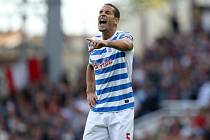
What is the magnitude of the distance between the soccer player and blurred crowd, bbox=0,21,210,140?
25.5 ft

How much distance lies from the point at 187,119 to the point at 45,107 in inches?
168

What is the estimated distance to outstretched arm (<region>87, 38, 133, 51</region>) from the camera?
36.6 feet

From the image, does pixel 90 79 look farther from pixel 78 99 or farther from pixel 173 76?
pixel 173 76

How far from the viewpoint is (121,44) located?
1152 centimetres

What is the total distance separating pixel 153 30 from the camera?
48.9 meters

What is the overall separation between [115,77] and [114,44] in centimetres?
60

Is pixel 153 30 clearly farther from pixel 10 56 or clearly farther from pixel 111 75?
pixel 111 75

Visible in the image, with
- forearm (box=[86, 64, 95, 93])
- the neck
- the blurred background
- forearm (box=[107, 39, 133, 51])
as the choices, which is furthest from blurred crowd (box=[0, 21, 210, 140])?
forearm (box=[107, 39, 133, 51])

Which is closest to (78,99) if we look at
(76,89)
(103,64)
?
(76,89)

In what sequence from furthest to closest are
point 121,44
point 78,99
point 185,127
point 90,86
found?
point 78,99, point 185,127, point 90,86, point 121,44

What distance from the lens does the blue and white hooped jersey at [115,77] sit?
11820 millimetres

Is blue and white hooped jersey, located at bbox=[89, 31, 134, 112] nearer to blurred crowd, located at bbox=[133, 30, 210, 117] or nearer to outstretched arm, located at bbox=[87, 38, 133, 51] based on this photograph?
outstretched arm, located at bbox=[87, 38, 133, 51]

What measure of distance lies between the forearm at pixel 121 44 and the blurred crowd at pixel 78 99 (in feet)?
26.8

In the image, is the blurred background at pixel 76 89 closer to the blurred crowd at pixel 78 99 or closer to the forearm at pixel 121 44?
the blurred crowd at pixel 78 99
